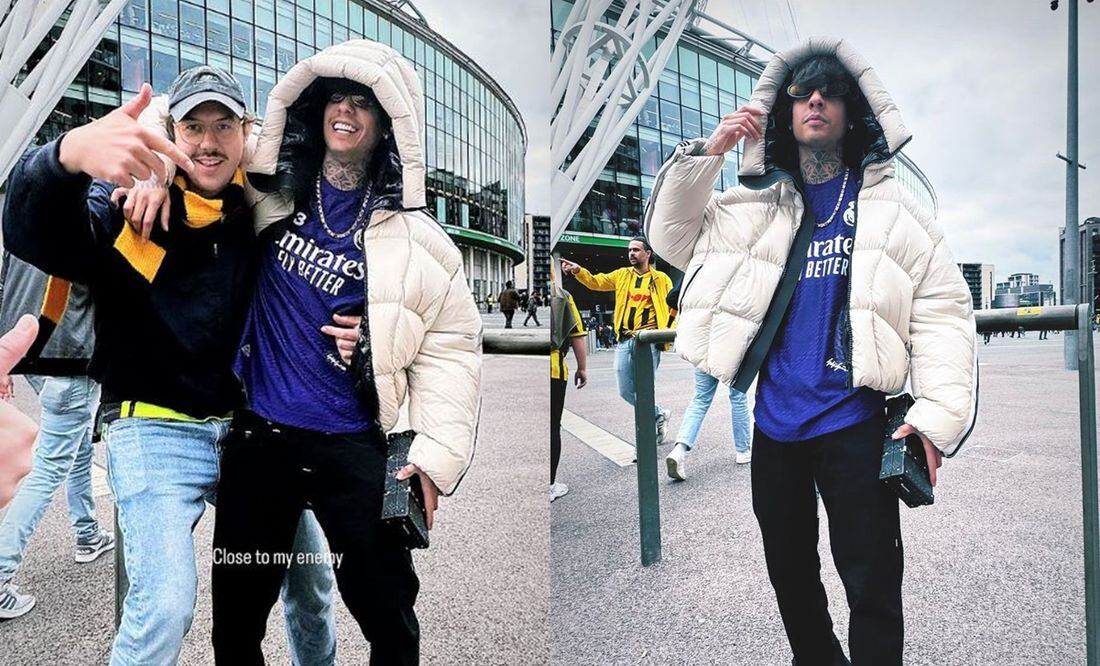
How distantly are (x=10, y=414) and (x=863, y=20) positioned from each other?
1998 mm

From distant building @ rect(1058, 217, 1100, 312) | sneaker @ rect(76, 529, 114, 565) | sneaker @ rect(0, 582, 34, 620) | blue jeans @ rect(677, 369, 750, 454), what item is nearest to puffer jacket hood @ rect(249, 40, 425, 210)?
blue jeans @ rect(677, 369, 750, 454)

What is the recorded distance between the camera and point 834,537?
173 centimetres

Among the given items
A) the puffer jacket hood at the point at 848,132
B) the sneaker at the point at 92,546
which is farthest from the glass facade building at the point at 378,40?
the sneaker at the point at 92,546

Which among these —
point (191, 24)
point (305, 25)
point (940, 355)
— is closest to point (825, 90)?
point (940, 355)

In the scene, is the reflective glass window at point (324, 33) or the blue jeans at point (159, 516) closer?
the blue jeans at point (159, 516)

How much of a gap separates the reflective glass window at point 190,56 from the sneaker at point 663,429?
4.51 ft

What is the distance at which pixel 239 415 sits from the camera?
64.3 inches

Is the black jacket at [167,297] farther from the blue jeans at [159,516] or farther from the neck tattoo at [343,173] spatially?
the neck tattoo at [343,173]

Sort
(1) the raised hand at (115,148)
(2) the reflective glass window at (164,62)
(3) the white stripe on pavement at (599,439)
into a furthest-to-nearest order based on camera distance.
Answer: (3) the white stripe on pavement at (599,439)
(2) the reflective glass window at (164,62)
(1) the raised hand at (115,148)

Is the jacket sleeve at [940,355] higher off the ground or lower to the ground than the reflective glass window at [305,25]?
lower

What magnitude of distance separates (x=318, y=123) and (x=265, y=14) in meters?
0.30

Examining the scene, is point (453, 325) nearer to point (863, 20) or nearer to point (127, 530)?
point (127, 530)

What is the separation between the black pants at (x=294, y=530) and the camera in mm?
1646

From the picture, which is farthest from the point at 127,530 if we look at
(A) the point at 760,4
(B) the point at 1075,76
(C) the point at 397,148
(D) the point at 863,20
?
(B) the point at 1075,76
